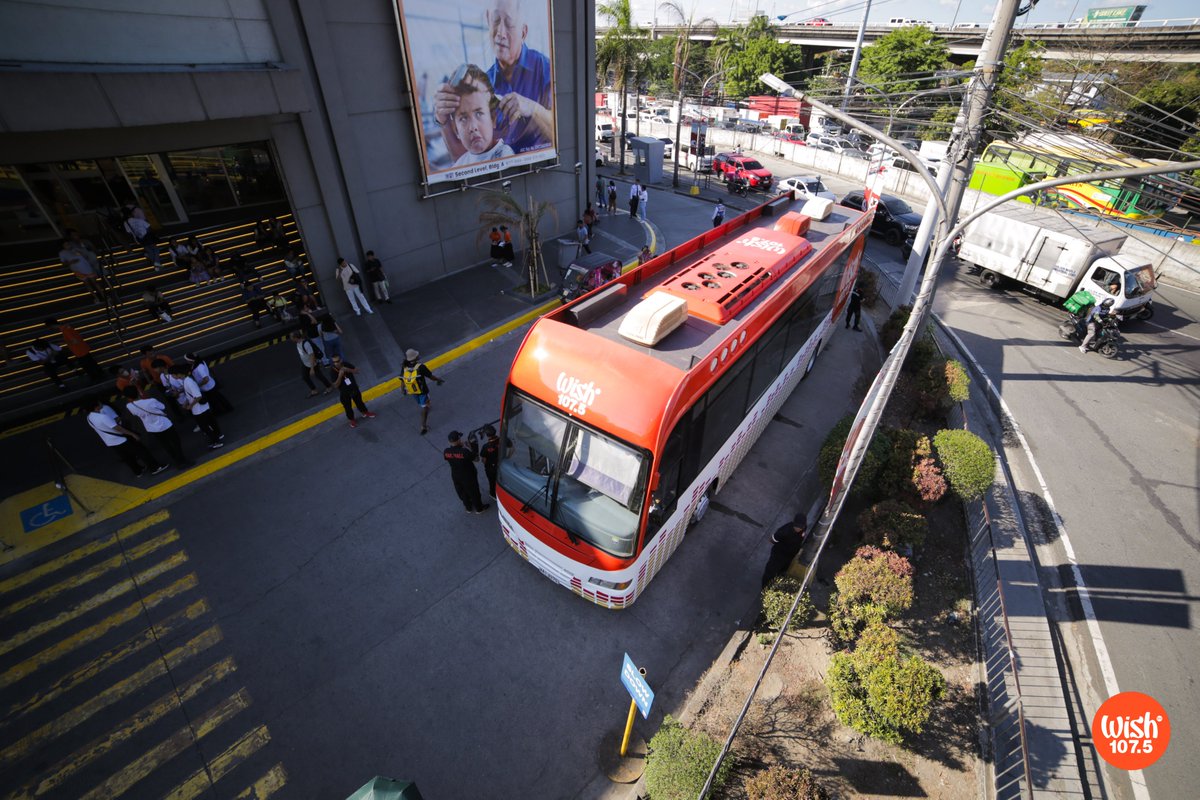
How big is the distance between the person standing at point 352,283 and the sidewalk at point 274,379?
0.39 meters

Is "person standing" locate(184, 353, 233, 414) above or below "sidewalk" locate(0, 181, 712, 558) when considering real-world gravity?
above

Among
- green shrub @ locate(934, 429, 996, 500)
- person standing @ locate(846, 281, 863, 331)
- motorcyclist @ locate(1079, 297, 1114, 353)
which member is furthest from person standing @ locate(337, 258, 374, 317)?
motorcyclist @ locate(1079, 297, 1114, 353)

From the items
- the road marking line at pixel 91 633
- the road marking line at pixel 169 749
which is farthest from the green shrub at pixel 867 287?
the road marking line at pixel 91 633

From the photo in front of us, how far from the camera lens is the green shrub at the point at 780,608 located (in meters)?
7.23

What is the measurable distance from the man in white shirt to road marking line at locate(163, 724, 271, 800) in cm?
618

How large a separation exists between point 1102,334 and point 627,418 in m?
17.8

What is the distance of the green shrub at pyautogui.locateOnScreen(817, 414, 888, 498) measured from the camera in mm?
9273

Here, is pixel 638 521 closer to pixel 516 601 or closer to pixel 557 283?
pixel 516 601

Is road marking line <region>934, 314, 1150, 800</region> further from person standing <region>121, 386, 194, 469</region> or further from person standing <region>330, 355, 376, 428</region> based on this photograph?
person standing <region>121, 386, 194, 469</region>

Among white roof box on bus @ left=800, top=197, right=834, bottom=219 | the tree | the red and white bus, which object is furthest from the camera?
the tree

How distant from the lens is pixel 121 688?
6.89 metres

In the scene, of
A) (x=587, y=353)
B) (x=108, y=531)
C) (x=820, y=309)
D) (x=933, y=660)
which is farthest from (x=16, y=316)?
(x=933, y=660)

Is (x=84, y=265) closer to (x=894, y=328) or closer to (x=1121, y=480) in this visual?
(x=894, y=328)

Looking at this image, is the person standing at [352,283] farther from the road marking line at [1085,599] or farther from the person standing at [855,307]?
the road marking line at [1085,599]
